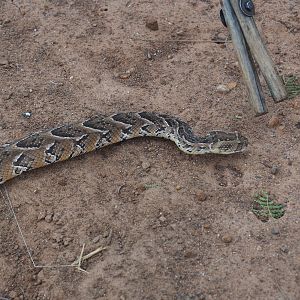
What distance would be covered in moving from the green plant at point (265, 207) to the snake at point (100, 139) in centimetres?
83

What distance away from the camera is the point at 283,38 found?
9.15 metres

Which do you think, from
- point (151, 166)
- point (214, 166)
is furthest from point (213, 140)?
point (151, 166)

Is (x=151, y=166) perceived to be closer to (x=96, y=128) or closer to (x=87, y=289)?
(x=96, y=128)

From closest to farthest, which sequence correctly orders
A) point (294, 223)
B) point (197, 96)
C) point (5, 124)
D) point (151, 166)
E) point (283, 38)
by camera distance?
point (294, 223) → point (151, 166) → point (5, 124) → point (197, 96) → point (283, 38)

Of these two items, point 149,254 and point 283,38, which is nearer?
point 149,254

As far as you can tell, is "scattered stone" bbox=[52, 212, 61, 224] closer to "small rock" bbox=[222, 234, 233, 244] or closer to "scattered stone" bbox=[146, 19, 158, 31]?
"small rock" bbox=[222, 234, 233, 244]

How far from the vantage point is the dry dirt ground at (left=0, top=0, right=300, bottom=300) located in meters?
5.80

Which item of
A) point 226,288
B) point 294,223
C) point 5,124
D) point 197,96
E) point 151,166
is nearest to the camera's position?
point 226,288

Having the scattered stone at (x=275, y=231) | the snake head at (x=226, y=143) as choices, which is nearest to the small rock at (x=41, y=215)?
the snake head at (x=226, y=143)

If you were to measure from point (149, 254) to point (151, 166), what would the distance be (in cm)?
150

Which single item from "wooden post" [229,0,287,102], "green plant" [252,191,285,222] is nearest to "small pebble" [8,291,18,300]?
"green plant" [252,191,285,222]

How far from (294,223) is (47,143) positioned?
10.5 ft

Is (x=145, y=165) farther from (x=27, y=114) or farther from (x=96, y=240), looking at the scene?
(x=27, y=114)

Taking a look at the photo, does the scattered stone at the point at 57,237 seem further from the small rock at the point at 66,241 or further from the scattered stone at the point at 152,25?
the scattered stone at the point at 152,25
